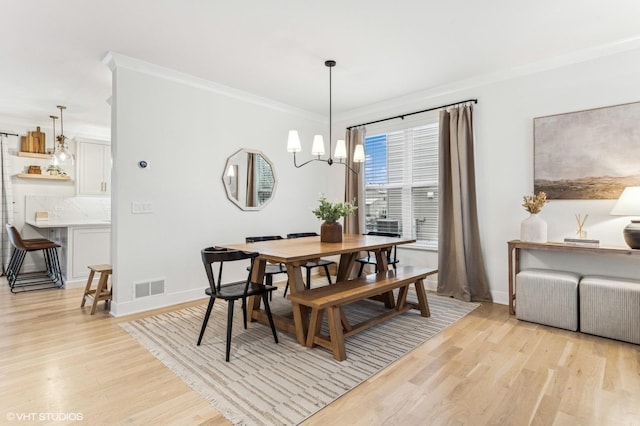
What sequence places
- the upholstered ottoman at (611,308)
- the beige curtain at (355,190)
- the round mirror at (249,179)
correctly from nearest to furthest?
the upholstered ottoman at (611,308), the round mirror at (249,179), the beige curtain at (355,190)

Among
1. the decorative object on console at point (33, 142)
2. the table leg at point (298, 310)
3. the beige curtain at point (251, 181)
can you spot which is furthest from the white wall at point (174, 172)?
the decorative object on console at point (33, 142)

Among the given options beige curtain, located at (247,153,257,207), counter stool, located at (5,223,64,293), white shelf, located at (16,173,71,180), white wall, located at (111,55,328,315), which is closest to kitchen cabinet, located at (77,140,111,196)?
white shelf, located at (16,173,71,180)

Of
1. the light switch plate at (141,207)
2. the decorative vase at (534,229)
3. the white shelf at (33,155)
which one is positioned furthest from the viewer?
the white shelf at (33,155)

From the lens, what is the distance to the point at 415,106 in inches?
179

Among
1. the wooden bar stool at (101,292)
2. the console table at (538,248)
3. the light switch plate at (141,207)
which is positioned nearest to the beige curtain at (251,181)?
the light switch plate at (141,207)

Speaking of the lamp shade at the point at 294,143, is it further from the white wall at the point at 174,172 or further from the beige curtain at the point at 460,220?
the beige curtain at the point at 460,220

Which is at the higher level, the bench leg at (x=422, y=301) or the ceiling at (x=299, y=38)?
the ceiling at (x=299, y=38)

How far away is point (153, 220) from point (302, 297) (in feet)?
6.81

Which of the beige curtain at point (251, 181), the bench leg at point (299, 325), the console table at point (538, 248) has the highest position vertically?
the beige curtain at point (251, 181)

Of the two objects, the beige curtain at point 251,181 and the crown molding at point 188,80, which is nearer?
the crown molding at point 188,80

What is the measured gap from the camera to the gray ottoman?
9.64 ft

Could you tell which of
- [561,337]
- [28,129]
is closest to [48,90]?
[28,129]

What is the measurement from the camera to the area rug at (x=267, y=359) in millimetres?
1875

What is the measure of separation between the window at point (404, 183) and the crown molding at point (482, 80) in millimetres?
359
